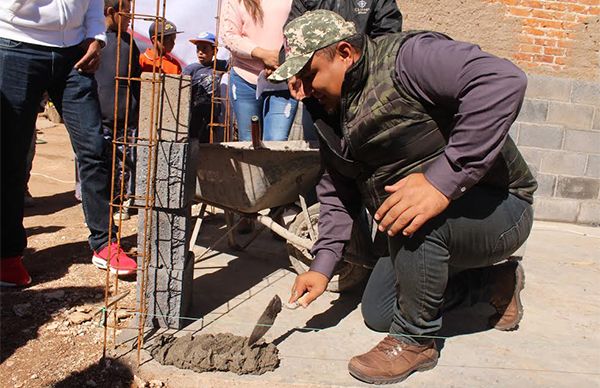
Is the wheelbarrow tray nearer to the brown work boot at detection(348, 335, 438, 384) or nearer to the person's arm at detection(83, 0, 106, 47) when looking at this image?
the person's arm at detection(83, 0, 106, 47)

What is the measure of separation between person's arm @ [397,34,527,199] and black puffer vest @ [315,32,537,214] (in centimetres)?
7

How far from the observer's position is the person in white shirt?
330cm

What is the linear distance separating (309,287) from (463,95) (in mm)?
1008

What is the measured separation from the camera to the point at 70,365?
2691mm

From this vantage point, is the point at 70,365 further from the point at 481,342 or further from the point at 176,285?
the point at 481,342

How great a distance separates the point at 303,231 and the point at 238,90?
1.14 metres

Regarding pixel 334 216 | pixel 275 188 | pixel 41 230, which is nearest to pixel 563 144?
pixel 275 188

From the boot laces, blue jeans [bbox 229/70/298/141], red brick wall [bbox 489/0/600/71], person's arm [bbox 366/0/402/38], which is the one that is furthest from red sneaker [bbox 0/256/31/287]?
red brick wall [bbox 489/0/600/71]

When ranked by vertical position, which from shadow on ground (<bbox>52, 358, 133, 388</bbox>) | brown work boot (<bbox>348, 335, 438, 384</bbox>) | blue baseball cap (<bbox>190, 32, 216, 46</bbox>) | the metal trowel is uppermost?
blue baseball cap (<bbox>190, 32, 216, 46</bbox>)

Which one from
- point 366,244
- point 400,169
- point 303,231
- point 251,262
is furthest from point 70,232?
point 400,169

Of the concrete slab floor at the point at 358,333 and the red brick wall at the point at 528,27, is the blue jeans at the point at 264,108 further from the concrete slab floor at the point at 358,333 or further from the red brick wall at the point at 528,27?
the red brick wall at the point at 528,27

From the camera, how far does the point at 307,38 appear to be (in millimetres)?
2291

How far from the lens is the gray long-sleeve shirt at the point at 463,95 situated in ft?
7.14

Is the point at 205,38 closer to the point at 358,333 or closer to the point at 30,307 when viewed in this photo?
the point at 30,307
